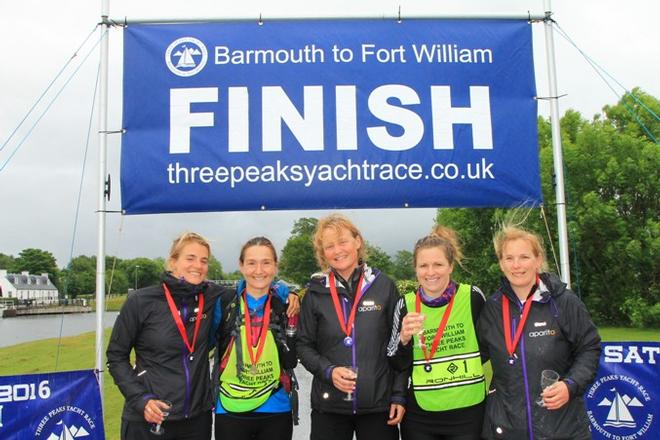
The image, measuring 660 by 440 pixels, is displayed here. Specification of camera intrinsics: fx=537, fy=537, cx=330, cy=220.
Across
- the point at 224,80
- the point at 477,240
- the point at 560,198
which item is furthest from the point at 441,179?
the point at 477,240

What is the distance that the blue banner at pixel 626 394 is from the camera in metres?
4.87

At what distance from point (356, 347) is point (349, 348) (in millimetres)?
49

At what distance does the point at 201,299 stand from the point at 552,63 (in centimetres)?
408

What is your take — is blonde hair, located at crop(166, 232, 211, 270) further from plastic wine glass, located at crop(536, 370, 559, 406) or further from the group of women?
plastic wine glass, located at crop(536, 370, 559, 406)

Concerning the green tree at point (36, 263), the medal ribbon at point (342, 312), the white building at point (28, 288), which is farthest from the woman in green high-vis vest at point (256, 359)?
the green tree at point (36, 263)

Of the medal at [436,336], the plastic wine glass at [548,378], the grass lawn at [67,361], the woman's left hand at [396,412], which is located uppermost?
the medal at [436,336]

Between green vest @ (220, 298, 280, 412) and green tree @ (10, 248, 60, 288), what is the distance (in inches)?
5870

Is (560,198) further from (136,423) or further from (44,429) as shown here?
(44,429)

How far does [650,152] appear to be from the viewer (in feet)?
89.2

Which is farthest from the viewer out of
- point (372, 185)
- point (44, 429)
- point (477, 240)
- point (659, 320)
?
point (477, 240)

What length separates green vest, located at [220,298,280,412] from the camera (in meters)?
3.76

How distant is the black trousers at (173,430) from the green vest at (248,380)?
0.28 metres

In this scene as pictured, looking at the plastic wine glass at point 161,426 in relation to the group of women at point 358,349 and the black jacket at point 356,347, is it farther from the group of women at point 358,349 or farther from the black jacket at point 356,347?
the black jacket at point 356,347

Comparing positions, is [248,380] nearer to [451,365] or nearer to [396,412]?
[396,412]
